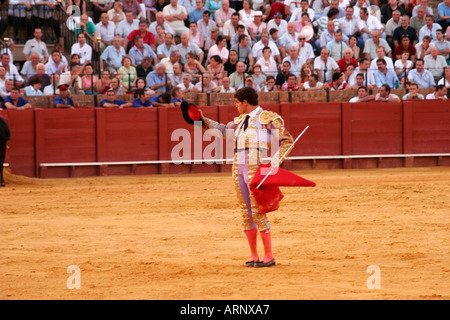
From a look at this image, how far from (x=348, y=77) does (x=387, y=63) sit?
0.79 metres

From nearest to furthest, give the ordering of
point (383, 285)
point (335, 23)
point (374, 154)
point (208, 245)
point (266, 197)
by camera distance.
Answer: point (383, 285) → point (266, 197) → point (208, 245) → point (374, 154) → point (335, 23)

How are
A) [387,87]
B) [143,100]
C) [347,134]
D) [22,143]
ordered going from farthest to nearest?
Answer: [347,134] → [387,87] → [143,100] → [22,143]

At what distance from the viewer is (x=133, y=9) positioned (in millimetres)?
14219

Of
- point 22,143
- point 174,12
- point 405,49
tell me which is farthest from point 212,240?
point 405,49

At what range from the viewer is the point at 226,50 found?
13.5 m

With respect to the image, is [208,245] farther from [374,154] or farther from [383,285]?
[374,154]

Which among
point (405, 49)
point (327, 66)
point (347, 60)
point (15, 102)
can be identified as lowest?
point (15, 102)

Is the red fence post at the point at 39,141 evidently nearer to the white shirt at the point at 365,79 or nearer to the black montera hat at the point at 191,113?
the white shirt at the point at 365,79

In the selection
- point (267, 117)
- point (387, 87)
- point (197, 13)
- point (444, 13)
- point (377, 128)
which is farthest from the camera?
point (444, 13)

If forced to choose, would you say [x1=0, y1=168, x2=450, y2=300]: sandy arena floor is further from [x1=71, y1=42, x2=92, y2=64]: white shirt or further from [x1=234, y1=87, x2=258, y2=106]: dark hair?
[x1=71, y1=42, x2=92, y2=64]: white shirt

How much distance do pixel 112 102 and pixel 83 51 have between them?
1.10 metres

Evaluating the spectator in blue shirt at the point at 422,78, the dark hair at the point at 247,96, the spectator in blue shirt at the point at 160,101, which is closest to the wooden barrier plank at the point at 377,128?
the spectator in blue shirt at the point at 422,78

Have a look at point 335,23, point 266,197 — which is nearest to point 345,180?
point 335,23

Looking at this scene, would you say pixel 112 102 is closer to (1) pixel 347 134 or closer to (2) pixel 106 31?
(2) pixel 106 31
